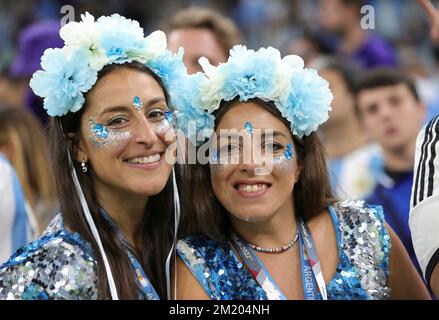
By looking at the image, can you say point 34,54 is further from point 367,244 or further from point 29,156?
point 367,244

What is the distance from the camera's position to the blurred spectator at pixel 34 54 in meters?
5.63

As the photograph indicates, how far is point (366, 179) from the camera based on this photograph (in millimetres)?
5926

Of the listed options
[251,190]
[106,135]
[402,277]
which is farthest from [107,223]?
[402,277]

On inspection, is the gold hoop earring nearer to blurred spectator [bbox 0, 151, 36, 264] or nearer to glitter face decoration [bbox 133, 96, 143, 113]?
glitter face decoration [bbox 133, 96, 143, 113]

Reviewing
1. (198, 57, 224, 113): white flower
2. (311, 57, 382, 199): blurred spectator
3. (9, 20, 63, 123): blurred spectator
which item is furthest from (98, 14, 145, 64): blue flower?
(311, 57, 382, 199): blurred spectator

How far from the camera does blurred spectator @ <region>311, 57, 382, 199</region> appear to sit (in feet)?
19.7

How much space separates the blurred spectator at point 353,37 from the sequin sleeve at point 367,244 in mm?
4160

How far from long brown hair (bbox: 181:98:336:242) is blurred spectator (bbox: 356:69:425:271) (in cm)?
170

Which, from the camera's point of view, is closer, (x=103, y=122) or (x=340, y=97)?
(x=103, y=122)

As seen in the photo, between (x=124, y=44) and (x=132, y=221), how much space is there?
2.13 ft

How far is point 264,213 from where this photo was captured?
120 inches

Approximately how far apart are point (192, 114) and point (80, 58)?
1.50 feet

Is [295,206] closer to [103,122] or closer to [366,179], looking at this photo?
[103,122]

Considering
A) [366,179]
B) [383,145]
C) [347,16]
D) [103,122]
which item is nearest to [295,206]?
[103,122]
